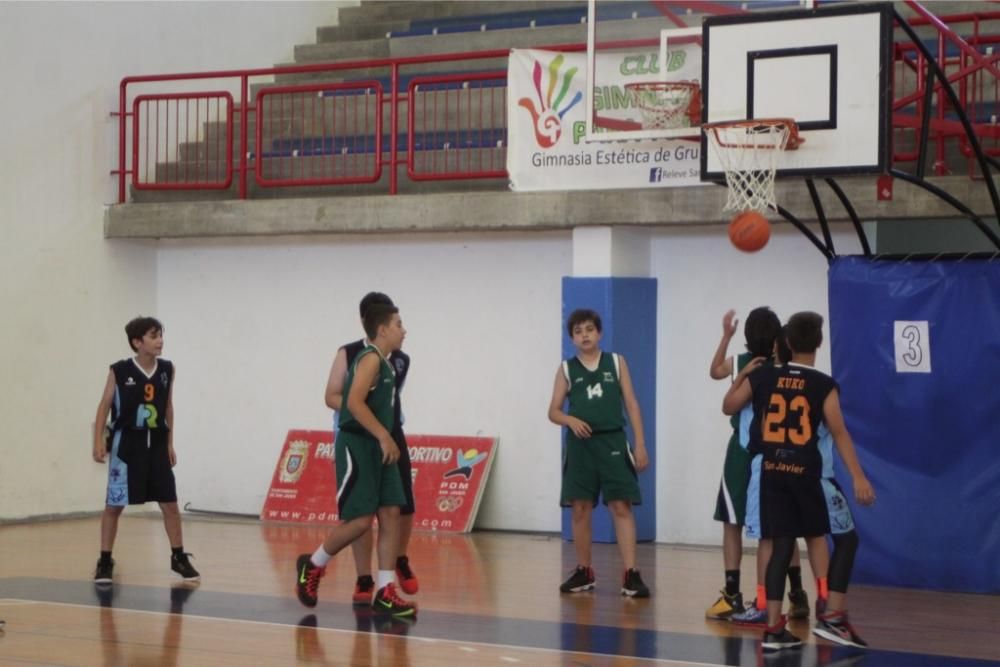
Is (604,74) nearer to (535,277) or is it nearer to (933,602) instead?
(535,277)

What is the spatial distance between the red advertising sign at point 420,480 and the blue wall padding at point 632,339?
0.89m

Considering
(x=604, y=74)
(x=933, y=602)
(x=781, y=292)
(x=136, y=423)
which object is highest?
(x=604, y=74)

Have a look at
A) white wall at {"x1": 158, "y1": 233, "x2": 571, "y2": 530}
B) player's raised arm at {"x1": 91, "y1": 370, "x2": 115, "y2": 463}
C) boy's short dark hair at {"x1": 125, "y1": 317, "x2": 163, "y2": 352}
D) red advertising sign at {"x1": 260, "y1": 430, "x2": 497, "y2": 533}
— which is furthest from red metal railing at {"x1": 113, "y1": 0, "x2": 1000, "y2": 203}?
player's raised arm at {"x1": 91, "y1": 370, "x2": 115, "y2": 463}

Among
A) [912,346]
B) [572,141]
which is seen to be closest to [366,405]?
[912,346]

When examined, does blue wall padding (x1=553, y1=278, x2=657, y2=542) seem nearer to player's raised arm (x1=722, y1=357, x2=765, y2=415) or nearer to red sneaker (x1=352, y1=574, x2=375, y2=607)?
red sneaker (x1=352, y1=574, x2=375, y2=607)

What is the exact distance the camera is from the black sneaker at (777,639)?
7.38 metres

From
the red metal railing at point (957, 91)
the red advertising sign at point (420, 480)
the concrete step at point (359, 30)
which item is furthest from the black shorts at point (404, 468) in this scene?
the concrete step at point (359, 30)

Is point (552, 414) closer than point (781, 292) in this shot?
Yes

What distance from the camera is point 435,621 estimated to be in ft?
26.9

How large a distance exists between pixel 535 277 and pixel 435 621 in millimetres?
4701

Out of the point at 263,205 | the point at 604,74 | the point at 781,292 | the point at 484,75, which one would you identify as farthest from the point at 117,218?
the point at 781,292

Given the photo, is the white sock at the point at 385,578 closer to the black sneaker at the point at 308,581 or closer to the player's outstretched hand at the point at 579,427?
the black sneaker at the point at 308,581

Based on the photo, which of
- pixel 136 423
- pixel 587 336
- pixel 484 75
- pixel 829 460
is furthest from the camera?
pixel 484 75

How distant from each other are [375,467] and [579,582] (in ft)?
5.66
